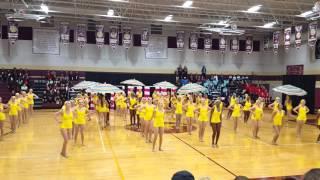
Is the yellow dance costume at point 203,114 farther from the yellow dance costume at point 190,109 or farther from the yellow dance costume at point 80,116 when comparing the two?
the yellow dance costume at point 80,116

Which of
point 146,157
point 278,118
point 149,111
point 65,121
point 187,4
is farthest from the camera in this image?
point 187,4

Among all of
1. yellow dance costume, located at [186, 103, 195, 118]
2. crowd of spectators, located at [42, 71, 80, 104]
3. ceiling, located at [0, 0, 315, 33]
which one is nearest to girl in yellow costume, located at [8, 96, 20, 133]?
ceiling, located at [0, 0, 315, 33]

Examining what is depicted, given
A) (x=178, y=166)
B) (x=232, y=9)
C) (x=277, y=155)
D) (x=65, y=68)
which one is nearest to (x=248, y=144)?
(x=277, y=155)

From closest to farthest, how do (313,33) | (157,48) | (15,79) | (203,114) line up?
(203,114)
(313,33)
(15,79)
(157,48)

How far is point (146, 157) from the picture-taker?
1070 centimetres

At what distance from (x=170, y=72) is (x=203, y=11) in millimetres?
8751

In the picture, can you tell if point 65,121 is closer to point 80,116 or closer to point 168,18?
point 80,116

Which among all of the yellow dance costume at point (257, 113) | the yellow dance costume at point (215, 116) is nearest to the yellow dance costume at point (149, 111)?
the yellow dance costume at point (215, 116)

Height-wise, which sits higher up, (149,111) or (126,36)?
(126,36)

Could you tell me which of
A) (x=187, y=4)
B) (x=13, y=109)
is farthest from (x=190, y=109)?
(x=13, y=109)

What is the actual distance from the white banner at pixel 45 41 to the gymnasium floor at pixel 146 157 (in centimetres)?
1245

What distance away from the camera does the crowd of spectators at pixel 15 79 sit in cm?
2464

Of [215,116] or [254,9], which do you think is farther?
[254,9]

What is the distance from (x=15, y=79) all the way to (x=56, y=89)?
124 inches
